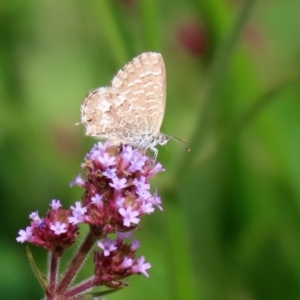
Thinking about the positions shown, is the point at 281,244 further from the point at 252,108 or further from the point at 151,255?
the point at 252,108

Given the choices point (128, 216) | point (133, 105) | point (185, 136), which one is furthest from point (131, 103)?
point (185, 136)

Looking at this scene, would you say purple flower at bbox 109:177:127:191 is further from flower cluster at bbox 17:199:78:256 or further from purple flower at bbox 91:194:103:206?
flower cluster at bbox 17:199:78:256

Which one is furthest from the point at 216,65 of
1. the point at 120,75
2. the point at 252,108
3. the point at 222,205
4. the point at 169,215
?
the point at 222,205

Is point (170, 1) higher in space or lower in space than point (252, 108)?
higher

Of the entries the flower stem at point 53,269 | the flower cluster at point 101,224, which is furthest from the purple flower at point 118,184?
the flower stem at point 53,269

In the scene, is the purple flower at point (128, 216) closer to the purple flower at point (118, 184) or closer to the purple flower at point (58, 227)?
the purple flower at point (118, 184)

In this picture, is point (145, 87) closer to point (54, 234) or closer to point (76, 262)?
point (54, 234)
